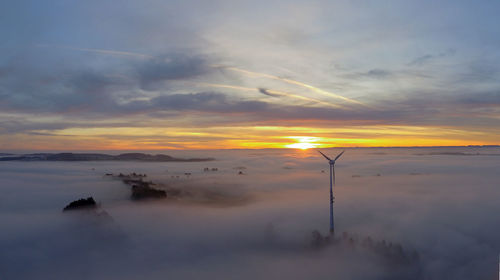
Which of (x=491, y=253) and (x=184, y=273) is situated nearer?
(x=184, y=273)

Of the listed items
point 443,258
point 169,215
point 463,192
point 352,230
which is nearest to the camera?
point 443,258

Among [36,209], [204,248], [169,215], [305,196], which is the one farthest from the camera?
[305,196]

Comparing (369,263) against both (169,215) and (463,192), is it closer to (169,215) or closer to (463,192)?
(169,215)

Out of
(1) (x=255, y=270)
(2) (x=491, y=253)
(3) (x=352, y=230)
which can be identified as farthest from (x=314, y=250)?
A: (2) (x=491, y=253)

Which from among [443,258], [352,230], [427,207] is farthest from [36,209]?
[427,207]

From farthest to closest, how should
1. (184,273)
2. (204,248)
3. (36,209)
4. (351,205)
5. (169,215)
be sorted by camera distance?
(351,205)
(36,209)
(169,215)
(204,248)
(184,273)

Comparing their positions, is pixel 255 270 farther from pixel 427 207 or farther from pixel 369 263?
pixel 427 207

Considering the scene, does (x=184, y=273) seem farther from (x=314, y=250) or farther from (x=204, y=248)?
(x=314, y=250)

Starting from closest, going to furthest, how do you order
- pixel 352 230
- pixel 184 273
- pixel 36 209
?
pixel 184 273
pixel 352 230
pixel 36 209

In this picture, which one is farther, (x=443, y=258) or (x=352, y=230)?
(x=352, y=230)
